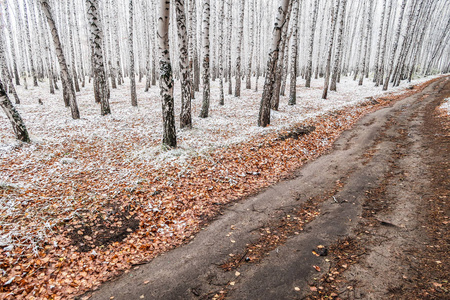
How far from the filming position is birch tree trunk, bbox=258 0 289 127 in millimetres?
9281

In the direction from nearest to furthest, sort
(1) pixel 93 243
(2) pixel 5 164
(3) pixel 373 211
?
(1) pixel 93 243 < (3) pixel 373 211 < (2) pixel 5 164

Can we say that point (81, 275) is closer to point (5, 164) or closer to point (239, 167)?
point (239, 167)

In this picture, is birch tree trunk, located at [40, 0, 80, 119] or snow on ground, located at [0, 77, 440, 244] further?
birch tree trunk, located at [40, 0, 80, 119]

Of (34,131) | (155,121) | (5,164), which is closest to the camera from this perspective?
(5,164)

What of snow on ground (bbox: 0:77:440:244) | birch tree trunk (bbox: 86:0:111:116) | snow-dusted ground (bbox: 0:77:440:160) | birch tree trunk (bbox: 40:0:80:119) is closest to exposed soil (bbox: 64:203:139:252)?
snow on ground (bbox: 0:77:440:244)

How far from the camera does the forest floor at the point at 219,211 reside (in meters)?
3.54

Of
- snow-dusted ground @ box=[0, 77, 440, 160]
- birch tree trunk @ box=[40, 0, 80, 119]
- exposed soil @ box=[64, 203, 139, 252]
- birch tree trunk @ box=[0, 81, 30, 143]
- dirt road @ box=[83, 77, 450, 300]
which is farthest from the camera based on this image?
birch tree trunk @ box=[40, 0, 80, 119]

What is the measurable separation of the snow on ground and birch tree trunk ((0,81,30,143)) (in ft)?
1.05

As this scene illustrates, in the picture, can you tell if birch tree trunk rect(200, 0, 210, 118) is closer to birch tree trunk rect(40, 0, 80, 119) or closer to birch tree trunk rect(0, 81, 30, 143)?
birch tree trunk rect(40, 0, 80, 119)

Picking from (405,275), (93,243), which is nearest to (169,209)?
(93,243)

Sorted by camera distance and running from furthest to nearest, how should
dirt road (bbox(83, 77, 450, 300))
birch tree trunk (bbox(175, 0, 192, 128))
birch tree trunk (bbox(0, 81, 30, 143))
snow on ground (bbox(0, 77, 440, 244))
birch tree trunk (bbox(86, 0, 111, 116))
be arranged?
1. birch tree trunk (bbox(86, 0, 111, 116))
2. birch tree trunk (bbox(175, 0, 192, 128))
3. birch tree trunk (bbox(0, 81, 30, 143))
4. snow on ground (bbox(0, 77, 440, 244))
5. dirt road (bbox(83, 77, 450, 300))

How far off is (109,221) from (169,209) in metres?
1.46

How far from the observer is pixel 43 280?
368 cm

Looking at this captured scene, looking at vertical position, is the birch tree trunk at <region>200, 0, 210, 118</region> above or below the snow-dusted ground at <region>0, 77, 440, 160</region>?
above
